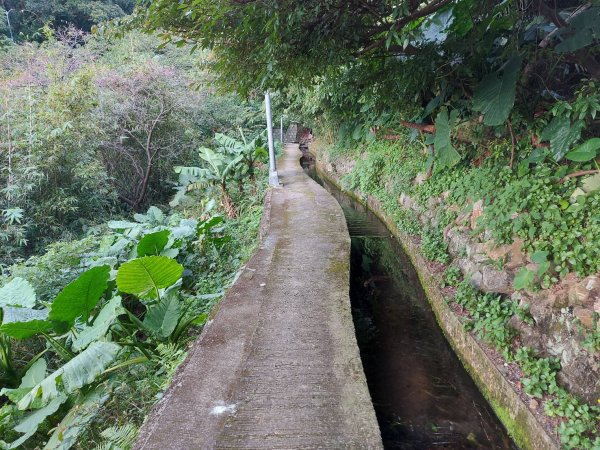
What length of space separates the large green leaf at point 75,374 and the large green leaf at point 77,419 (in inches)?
9.7

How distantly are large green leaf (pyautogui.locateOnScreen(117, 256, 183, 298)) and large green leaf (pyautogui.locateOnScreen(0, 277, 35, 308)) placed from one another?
1.09m

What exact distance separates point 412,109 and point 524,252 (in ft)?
12.8

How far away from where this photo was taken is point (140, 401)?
3.11 m

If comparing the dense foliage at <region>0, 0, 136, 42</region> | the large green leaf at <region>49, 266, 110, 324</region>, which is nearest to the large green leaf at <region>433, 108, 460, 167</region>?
the large green leaf at <region>49, 266, 110, 324</region>

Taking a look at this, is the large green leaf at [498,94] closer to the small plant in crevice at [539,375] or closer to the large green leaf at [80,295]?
the small plant in crevice at [539,375]

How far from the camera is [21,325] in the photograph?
2.91 meters

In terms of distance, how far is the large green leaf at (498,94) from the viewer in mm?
3660

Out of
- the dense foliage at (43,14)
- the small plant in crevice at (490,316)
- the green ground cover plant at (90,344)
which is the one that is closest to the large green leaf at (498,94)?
the small plant in crevice at (490,316)

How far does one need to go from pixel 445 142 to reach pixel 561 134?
1730 millimetres

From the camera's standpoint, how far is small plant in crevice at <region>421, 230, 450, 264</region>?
469cm

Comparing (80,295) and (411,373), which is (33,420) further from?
(411,373)

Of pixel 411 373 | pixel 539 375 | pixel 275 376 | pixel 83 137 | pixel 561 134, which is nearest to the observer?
pixel 539 375

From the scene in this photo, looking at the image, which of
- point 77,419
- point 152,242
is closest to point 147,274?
point 152,242

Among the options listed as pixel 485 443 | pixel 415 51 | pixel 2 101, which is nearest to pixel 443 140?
pixel 415 51
